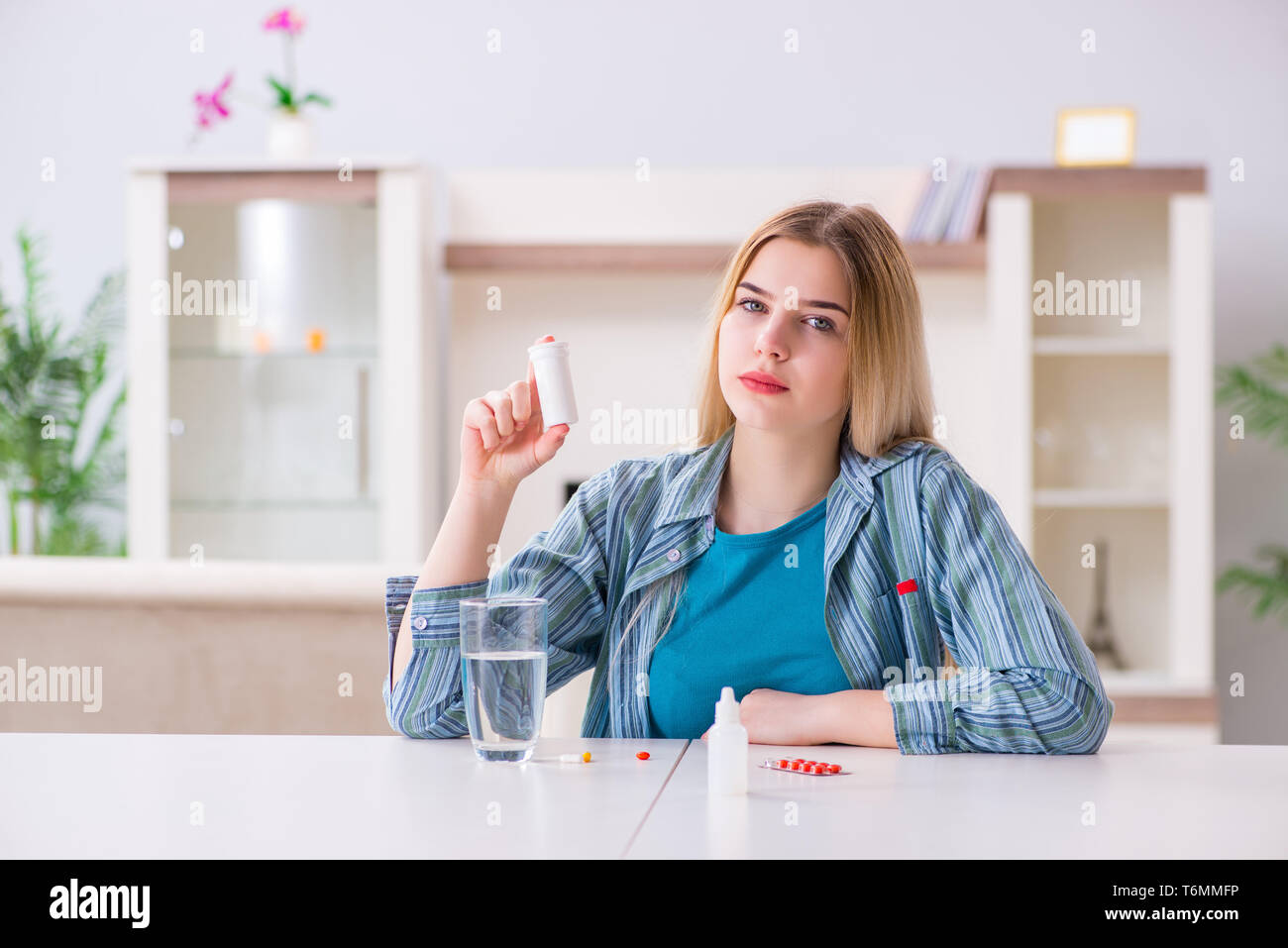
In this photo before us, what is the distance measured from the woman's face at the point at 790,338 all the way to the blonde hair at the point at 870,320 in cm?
2

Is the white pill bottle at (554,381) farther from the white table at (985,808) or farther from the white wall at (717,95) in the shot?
the white wall at (717,95)

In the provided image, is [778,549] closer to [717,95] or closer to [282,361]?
[282,361]

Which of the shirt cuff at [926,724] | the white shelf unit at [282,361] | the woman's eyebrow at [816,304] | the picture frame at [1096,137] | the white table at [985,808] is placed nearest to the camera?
the white table at [985,808]

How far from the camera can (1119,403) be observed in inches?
130

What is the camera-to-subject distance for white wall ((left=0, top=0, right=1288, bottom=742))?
3637mm


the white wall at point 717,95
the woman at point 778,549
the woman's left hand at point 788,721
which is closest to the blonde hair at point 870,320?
the woman at point 778,549

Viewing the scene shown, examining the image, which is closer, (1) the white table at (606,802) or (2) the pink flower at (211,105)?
(1) the white table at (606,802)

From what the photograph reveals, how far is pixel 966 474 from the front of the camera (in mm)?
1439

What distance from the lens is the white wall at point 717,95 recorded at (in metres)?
3.64

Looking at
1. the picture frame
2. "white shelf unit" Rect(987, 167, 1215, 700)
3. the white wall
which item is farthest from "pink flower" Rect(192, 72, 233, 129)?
the picture frame

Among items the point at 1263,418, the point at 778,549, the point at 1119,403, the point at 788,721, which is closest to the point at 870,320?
the point at 778,549

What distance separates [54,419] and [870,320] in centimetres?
309

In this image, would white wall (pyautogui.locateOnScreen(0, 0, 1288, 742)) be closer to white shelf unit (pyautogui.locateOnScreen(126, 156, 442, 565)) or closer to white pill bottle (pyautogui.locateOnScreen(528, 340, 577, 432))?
white shelf unit (pyautogui.locateOnScreen(126, 156, 442, 565))

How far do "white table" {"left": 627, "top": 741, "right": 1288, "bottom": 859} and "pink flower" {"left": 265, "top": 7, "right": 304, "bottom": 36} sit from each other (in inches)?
119
